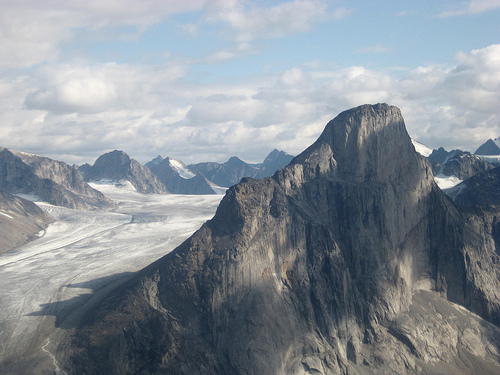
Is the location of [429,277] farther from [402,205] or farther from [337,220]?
[337,220]

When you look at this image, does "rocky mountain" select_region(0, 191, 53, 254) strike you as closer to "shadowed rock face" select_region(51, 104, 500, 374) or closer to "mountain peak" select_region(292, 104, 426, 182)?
"shadowed rock face" select_region(51, 104, 500, 374)

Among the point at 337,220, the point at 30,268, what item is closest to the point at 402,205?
the point at 337,220

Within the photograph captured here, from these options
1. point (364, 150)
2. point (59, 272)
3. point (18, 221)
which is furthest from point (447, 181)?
point (18, 221)

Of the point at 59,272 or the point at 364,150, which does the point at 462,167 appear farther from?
the point at 59,272

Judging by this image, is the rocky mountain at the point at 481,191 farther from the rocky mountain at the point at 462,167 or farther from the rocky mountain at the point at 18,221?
the rocky mountain at the point at 18,221

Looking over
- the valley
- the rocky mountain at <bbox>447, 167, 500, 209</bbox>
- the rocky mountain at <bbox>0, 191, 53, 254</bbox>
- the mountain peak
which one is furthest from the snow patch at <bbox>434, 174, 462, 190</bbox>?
the rocky mountain at <bbox>0, 191, 53, 254</bbox>

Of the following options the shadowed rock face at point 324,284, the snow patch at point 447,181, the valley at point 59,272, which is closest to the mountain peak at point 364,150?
the shadowed rock face at point 324,284
